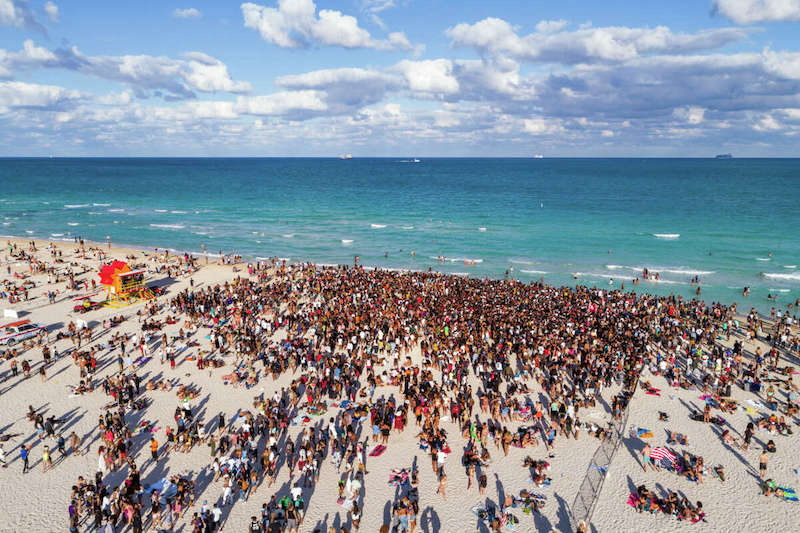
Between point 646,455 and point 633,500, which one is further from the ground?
point 646,455

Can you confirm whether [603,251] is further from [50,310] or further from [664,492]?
[50,310]

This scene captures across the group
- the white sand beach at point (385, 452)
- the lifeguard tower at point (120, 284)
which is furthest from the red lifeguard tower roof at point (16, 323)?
the lifeguard tower at point (120, 284)

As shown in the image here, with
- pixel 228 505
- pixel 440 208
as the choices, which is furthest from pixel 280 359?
pixel 440 208

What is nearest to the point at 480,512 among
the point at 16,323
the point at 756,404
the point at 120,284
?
the point at 756,404

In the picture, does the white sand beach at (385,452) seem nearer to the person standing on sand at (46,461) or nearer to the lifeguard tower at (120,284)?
the person standing on sand at (46,461)

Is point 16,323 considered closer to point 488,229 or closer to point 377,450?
point 377,450
